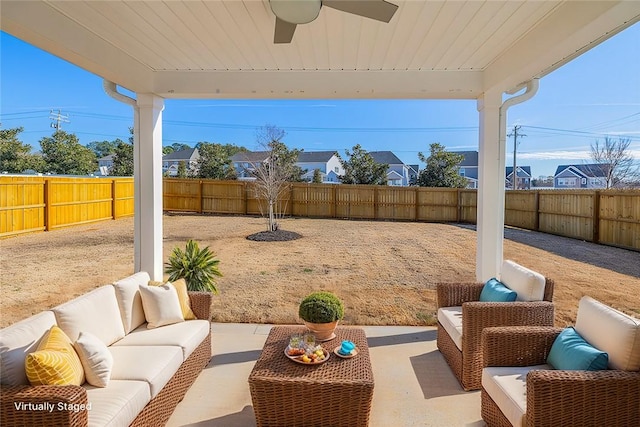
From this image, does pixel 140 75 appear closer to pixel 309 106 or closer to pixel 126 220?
pixel 126 220

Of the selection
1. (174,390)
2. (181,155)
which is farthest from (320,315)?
(181,155)

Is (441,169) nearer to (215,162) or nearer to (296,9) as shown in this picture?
(215,162)

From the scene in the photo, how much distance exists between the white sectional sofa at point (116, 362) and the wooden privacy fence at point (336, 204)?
6.41 meters

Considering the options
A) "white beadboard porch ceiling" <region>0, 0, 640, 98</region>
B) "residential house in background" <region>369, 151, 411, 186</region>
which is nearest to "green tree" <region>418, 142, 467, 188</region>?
"residential house in background" <region>369, 151, 411, 186</region>

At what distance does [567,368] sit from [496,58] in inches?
98.9

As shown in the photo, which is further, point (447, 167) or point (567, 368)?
point (447, 167)

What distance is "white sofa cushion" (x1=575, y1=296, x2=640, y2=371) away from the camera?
1.84 metres

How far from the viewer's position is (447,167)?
1358 centimetres

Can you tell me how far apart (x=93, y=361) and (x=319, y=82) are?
2885 millimetres

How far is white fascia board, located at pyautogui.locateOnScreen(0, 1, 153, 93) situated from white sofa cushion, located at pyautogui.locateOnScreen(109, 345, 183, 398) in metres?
1.97

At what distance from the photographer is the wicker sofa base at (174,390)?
2008 mm

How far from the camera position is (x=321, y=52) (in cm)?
320

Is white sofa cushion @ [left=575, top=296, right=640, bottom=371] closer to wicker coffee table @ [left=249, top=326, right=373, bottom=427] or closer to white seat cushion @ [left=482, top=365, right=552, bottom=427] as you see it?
white seat cushion @ [left=482, top=365, right=552, bottom=427]

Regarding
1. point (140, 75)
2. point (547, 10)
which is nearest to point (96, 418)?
point (140, 75)
